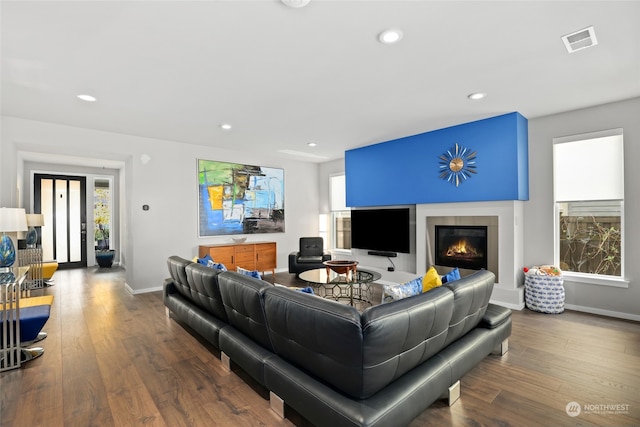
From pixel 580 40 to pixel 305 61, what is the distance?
7.55ft

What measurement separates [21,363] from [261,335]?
2454mm

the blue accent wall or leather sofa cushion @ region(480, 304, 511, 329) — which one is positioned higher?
the blue accent wall

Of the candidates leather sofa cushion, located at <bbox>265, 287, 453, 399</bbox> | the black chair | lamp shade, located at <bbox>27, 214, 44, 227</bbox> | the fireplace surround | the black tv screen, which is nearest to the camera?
leather sofa cushion, located at <bbox>265, 287, 453, 399</bbox>

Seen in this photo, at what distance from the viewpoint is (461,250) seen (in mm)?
5004

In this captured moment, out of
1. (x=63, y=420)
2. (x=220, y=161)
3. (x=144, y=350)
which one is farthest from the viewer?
(x=220, y=161)

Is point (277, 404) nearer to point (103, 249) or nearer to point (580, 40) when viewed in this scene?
point (580, 40)

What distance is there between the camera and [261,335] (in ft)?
7.41

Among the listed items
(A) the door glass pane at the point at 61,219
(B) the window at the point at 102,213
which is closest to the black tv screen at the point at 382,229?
(B) the window at the point at 102,213

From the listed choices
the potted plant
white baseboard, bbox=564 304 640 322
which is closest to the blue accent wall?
white baseboard, bbox=564 304 640 322

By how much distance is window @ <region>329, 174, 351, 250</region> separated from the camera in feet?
24.9

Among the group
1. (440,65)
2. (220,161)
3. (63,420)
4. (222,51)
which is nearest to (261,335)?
(63,420)

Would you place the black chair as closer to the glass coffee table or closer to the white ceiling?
the glass coffee table

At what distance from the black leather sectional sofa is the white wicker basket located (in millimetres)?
1982

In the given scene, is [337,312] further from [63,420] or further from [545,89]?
[545,89]
